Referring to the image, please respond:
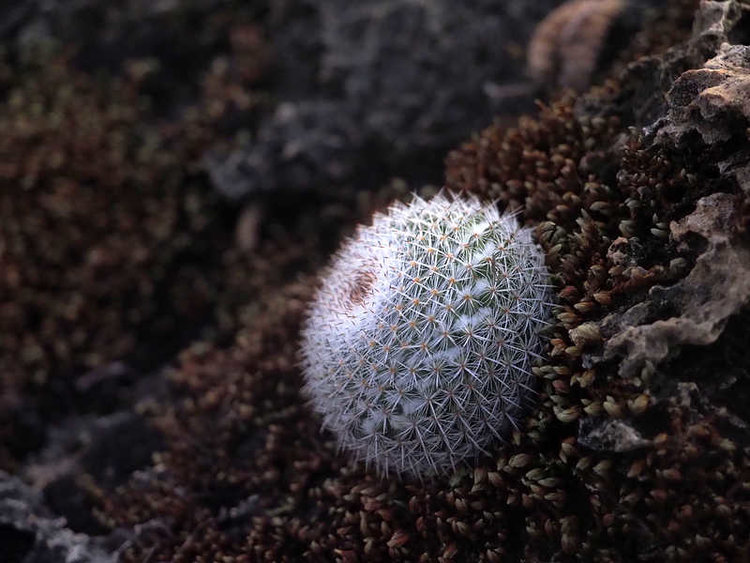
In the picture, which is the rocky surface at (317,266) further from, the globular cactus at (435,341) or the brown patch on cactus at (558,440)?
the globular cactus at (435,341)

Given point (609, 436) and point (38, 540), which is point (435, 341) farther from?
point (38, 540)

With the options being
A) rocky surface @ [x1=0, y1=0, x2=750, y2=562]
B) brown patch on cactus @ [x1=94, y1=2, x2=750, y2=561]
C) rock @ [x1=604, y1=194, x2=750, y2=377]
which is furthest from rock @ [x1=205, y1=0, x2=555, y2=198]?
rock @ [x1=604, y1=194, x2=750, y2=377]

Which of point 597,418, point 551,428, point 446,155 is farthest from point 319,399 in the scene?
point 446,155

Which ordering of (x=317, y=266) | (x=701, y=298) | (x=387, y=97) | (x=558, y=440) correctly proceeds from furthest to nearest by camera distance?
(x=387, y=97), (x=317, y=266), (x=558, y=440), (x=701, y=298)

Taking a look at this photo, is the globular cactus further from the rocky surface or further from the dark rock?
the dark rock

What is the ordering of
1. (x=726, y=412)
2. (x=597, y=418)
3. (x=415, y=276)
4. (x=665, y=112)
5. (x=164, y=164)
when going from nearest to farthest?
1. (x=726, y=412)
2. (x=597, y=418)
3. (x=415, y=276)
4. (x=665, y=112)
5. (x=164, y=164)

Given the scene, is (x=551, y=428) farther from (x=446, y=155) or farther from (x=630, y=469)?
(x=446, y=155)

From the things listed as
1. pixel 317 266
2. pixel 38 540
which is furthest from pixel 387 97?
pixel 38 540

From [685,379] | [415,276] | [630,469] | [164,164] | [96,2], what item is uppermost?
[96,2]
